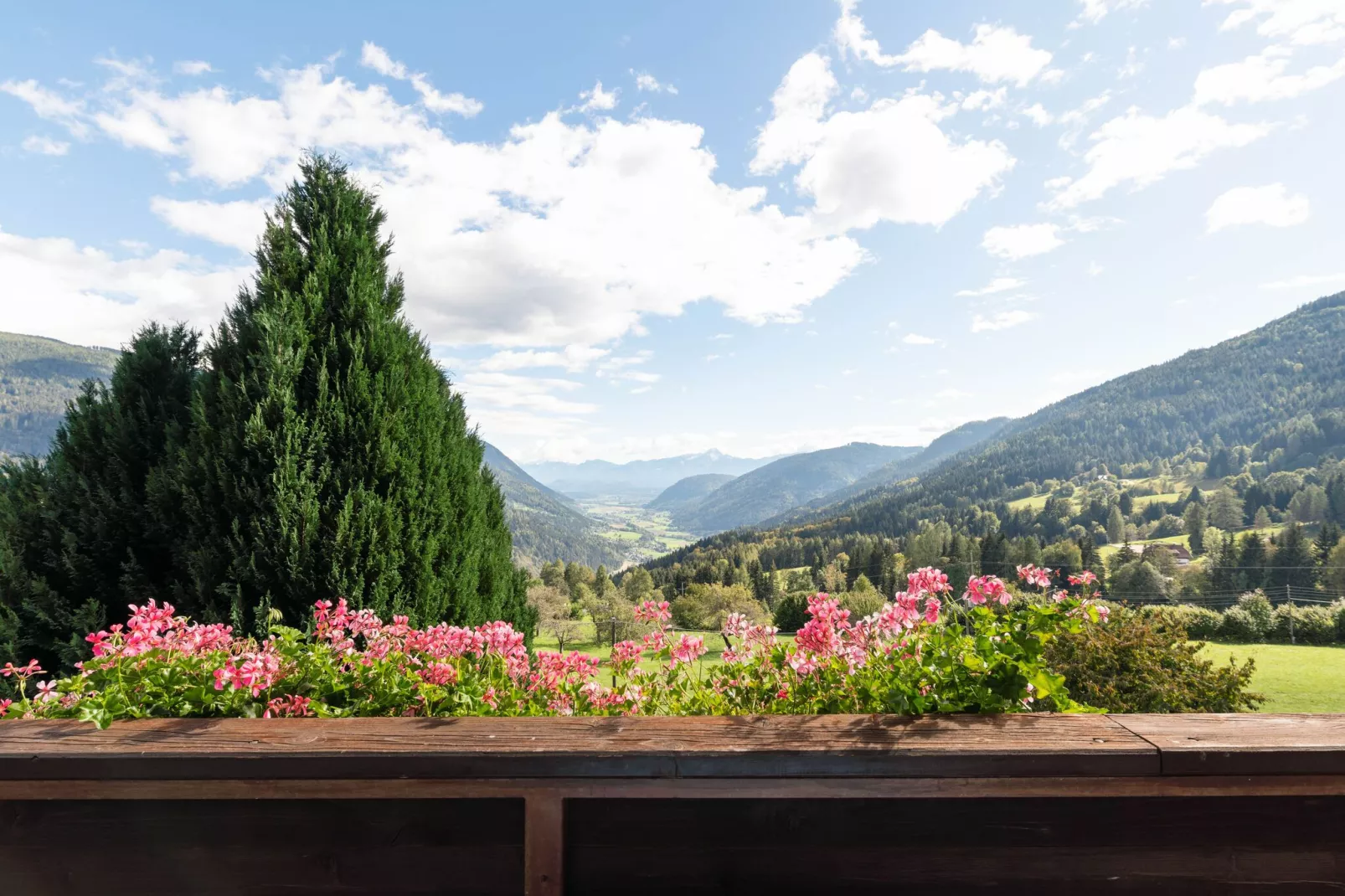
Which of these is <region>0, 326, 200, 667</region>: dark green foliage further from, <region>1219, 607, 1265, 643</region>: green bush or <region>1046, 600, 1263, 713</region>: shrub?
<region>1219, 607, 1265, 643</region>: green bush

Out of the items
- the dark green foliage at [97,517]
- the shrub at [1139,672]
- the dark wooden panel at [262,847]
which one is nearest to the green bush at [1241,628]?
the shrub at [1139,672]

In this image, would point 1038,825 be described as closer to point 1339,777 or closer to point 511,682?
point 1339,777

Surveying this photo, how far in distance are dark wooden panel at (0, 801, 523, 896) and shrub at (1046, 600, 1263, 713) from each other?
32.0ft

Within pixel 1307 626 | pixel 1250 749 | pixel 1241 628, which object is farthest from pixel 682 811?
pixel 1307 626

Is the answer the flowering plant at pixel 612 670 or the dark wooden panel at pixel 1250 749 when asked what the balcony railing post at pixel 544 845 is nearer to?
the flowering plant at pixel 612 670

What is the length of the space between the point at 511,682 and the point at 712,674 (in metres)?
0.91

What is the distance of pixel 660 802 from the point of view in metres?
1.63

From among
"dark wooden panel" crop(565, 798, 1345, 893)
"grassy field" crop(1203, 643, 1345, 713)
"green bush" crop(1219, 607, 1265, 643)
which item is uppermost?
"dark wooden panel" crop(565, 798, 1345, 893)

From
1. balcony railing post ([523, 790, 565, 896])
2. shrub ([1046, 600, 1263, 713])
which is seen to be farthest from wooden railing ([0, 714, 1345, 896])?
shrub ([1046, 600, 1263, 713])

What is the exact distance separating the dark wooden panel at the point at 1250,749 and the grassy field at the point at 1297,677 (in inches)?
779

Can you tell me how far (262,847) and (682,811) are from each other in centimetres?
111

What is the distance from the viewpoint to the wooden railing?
1.54 m

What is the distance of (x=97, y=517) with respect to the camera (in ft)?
14.0

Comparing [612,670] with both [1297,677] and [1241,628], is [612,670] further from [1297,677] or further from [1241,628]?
[1241,628]
